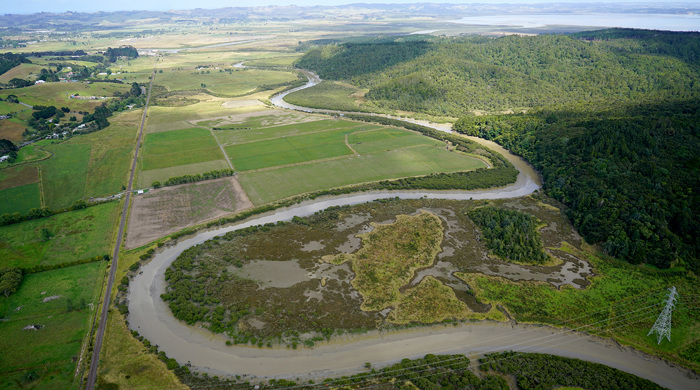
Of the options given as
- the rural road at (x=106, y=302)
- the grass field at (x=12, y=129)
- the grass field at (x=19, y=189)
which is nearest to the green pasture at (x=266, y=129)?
the rural road at (x=106, y=302)

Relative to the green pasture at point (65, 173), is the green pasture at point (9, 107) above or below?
above

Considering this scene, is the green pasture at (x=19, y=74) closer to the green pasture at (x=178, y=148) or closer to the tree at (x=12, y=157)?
the tree at (x=12, y=157)

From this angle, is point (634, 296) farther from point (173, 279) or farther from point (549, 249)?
point (173, 279)

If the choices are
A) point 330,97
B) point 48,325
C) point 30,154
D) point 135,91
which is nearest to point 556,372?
point 48,325

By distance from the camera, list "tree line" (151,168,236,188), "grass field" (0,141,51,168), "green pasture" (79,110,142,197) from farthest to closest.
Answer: "grass field" (0,141,51,168) < "tree line" (151,168,236,188) < "green pasture" (79,110,142,197)

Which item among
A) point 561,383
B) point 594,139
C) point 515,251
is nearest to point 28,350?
point 561,383

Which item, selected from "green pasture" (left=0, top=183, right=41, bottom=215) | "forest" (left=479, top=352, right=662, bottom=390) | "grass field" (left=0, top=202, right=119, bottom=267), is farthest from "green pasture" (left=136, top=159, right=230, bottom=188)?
"forest" (left=479, top=352, right=662, bottom=390)

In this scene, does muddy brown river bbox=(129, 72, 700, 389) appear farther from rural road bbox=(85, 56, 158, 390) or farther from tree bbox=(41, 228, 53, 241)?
tree bbox=(41, 228, 53, 241)
